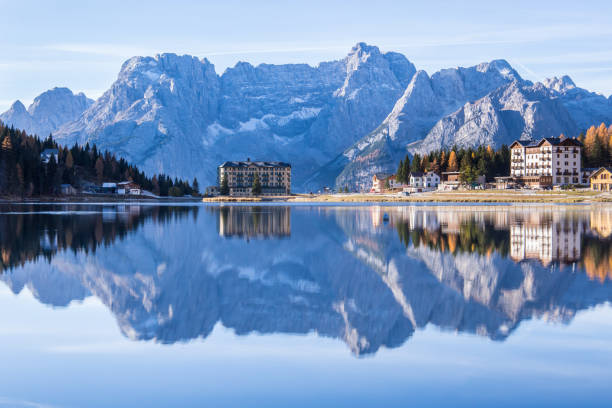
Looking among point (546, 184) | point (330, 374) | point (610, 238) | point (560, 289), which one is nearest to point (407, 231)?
→ point (610, 238)

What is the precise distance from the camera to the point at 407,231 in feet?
167

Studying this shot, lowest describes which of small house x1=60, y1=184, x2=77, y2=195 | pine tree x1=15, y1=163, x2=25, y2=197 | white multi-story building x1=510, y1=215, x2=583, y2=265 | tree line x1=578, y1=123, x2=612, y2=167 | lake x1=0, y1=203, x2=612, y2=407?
white multi-story building x1=510, y1=215, x2=583, y2=265

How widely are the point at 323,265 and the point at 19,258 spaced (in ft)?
50.0

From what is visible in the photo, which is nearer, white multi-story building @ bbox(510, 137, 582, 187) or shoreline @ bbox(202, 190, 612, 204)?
shoreline @ bbox(202, 190, 612, 204)

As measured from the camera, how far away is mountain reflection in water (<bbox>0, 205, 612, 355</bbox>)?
1711cm

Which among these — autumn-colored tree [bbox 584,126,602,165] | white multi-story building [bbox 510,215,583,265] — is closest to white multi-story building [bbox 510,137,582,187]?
autumn-colored tree [bbox 584,126,602,165]

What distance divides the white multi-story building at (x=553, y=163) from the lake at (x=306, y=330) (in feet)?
535

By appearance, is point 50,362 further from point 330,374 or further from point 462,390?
point 462,390

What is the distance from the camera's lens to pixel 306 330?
16500mm

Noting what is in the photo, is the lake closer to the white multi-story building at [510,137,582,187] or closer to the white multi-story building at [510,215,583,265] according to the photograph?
the white multi-story building at [510,215,583,265]

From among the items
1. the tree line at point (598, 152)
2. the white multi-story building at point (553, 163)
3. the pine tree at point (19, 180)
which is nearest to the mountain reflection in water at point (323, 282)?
the pine tree at point (19, 180)

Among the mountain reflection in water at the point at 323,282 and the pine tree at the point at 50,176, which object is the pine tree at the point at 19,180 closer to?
the pine tree at the point at 50,176

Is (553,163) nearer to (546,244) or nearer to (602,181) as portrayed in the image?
(602,181)

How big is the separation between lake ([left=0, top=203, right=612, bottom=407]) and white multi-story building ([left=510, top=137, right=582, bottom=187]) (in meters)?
163
